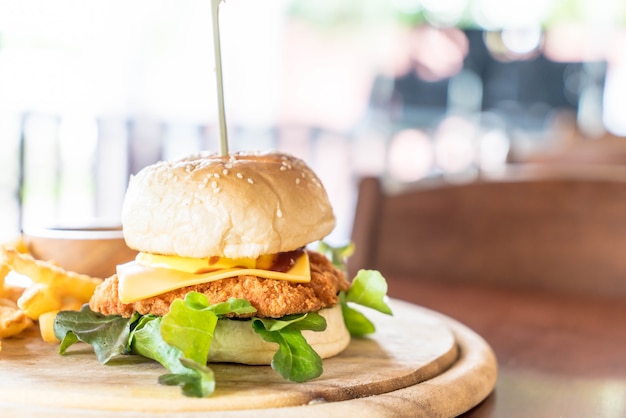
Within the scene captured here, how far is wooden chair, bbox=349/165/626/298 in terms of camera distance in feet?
8.36

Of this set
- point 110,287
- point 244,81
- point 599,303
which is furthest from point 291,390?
point 244,81

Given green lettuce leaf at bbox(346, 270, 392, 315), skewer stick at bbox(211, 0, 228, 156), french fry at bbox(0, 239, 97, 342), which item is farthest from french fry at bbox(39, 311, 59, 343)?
green lettuce leaf at bbox(346, 270, 392, 315)

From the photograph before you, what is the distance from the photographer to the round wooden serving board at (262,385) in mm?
964

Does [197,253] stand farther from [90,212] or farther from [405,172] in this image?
[405,172]

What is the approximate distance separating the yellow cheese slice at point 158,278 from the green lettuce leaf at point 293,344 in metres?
0.08

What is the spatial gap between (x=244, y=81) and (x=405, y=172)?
3.26m

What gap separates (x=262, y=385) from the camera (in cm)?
107

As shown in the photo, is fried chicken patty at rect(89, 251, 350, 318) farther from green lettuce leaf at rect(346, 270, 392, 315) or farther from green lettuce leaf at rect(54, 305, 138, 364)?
green lettuce leaf at rect(346, 270, 392, 315)

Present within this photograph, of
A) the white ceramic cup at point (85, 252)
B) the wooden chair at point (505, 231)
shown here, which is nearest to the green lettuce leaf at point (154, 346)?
the white ceramic cup at point (85, 252)

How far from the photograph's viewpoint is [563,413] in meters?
1.15

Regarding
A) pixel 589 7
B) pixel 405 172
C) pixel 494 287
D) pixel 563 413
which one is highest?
pixel 589 7

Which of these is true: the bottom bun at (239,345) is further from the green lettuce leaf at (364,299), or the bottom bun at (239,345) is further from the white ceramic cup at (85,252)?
the white ceramic cup at (85,252)

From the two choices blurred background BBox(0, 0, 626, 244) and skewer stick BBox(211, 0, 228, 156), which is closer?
skewer stick BBox(211, 0, 228, 156)

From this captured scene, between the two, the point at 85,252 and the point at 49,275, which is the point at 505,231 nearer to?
the point at 85,252
